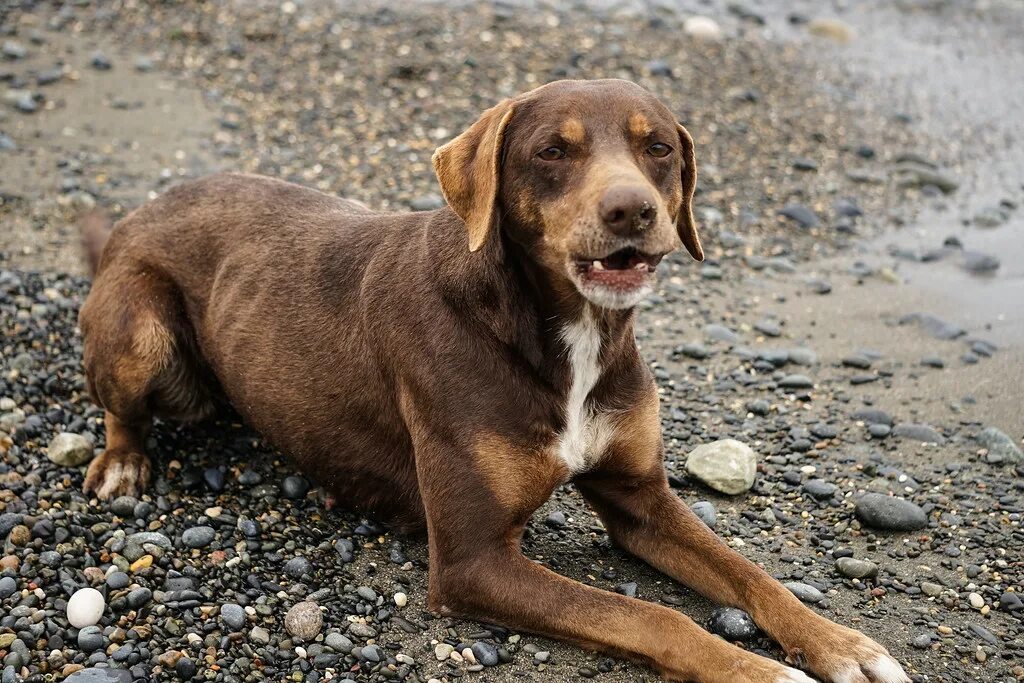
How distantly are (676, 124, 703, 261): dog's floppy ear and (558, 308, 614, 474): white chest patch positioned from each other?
70cm

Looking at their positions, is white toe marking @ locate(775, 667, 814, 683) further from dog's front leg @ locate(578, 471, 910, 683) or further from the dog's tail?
the dog's tail

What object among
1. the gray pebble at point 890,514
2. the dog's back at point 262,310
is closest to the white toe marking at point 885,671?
the gray pebble at point 890,514

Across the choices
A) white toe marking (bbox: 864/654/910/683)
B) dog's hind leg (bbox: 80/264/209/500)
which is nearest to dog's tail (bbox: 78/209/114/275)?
dog's hind leg (bbox: 80/264/209/500)

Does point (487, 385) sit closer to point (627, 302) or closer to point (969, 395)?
point (627, 302)

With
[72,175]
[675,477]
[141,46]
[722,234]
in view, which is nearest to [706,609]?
[675,477]

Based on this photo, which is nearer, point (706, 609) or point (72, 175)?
point (706, 609)

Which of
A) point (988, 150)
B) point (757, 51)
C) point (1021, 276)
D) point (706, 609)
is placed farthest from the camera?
point (757, 51)

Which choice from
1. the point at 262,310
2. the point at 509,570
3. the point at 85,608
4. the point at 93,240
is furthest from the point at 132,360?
the point at 509,570

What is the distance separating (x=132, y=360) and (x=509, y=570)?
2476 millimetres

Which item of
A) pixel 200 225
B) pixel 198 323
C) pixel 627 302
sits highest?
pixel 627 302

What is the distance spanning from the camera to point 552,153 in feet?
15.4

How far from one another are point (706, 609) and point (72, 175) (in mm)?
6766

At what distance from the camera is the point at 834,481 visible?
6.16 metres

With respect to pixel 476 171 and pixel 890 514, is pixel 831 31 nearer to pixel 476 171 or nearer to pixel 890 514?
pixel 890 514
